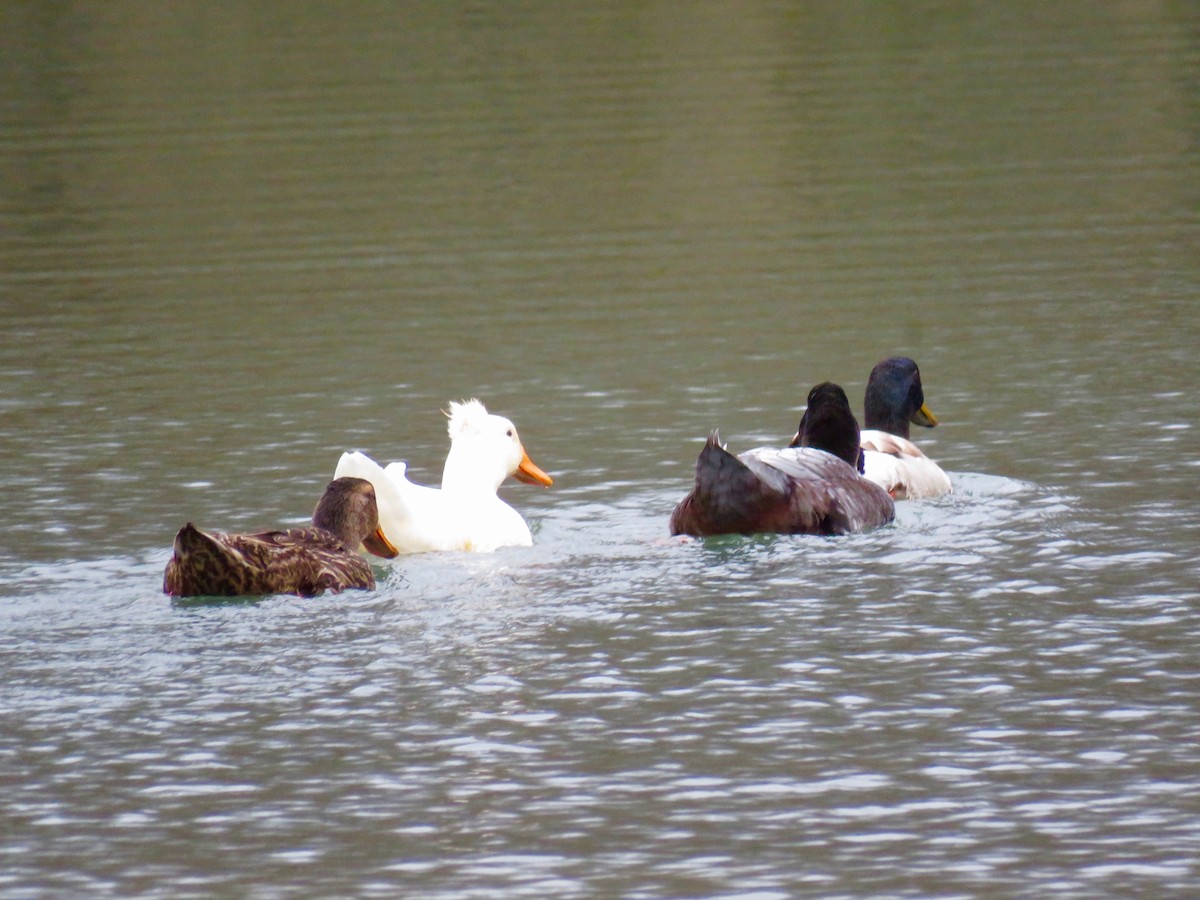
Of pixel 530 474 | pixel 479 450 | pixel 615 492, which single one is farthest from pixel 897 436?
pixel 479 450

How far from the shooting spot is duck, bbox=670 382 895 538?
11328 mm

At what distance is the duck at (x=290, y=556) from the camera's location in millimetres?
10062

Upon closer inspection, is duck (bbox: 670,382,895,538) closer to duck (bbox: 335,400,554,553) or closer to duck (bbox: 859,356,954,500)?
duck (bbox: 859,356,954,500)

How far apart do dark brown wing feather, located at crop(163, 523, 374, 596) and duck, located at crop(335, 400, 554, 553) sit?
55 cm

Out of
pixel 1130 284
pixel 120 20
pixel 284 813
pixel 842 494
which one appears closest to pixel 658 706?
pixel 284 813

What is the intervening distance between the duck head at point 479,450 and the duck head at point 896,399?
8.37 ft

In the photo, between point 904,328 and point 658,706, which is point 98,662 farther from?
point 904,328

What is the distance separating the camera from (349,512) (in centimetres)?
1095

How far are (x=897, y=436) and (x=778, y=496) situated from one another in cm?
231

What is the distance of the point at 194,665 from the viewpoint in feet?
30.8

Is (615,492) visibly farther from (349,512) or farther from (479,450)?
(349,512)

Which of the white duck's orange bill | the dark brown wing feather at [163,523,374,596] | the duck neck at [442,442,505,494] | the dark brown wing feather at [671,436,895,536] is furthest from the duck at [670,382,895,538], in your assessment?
the dark brown wing feather at [163,523,374,596]

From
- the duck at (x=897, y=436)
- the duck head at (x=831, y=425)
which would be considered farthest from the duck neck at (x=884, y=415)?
the duck head at (x=831, y=425)

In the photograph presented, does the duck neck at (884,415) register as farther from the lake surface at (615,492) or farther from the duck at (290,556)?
the duck at (290,556)
